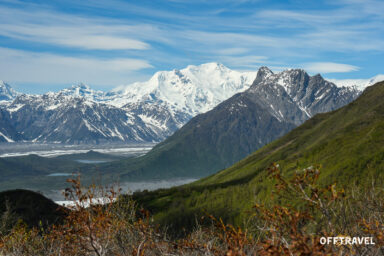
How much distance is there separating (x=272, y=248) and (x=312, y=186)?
3899 mm

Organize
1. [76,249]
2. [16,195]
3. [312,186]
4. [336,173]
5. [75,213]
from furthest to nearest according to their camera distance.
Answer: [336,173] → [16,195] → [76,249] → [75,213] → [312,186]

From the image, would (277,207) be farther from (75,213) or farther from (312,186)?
(75,213)

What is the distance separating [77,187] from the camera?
478 inches

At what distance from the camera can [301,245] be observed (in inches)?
303

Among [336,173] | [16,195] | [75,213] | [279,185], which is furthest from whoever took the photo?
[336,173]

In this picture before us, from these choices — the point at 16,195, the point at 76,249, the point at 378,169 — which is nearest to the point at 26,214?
the point at 16,195

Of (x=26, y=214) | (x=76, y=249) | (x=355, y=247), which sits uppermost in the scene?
(x=355, y=247)

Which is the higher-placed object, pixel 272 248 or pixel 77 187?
pixel 77 187

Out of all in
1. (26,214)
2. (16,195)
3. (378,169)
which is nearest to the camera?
(26,214)

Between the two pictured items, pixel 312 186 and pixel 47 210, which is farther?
pixel 47 210

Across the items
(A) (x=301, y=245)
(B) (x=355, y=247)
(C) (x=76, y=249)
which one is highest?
(A) (x=301, y=245)

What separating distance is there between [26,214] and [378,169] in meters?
150

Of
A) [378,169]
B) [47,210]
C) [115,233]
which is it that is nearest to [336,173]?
[378,169]

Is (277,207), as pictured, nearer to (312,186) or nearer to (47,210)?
(312,186)
